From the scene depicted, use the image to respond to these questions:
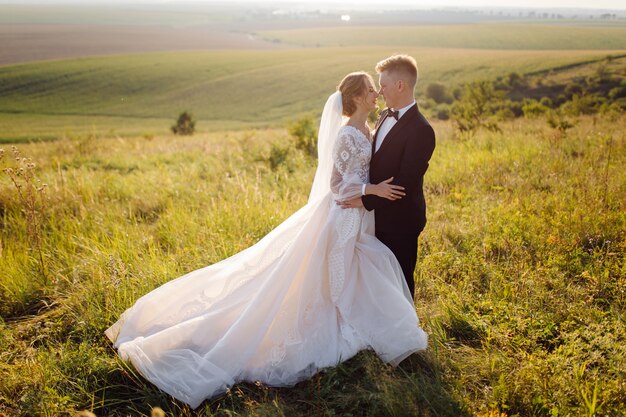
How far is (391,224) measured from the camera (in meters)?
4.18

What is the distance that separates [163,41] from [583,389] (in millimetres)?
→ 111727

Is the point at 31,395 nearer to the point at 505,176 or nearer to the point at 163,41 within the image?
the point at 505,176

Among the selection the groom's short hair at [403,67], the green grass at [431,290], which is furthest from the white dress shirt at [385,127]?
the green grass at [431,290]

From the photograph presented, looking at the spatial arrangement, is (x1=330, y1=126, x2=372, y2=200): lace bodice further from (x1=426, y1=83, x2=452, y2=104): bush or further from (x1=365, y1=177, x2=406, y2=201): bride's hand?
(x1=426, y1=83, x2=452, y2=104): bush

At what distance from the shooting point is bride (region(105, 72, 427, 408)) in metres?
3.81

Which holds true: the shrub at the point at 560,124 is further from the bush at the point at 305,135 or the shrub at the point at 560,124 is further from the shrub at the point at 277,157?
the shrub at the point at 277,157

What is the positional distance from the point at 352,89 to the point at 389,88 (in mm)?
331

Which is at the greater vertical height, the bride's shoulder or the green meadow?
the bride's shoulder

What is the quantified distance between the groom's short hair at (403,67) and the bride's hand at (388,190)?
92cm

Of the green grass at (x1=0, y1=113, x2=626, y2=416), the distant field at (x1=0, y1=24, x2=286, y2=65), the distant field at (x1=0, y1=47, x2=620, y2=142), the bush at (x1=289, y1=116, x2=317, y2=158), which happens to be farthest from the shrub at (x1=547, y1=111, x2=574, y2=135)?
the distant field at (x1=0, y1=24, x2=286, y2=65)

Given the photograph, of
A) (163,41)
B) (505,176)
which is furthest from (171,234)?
(163,41)

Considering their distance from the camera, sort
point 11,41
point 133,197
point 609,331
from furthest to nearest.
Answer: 1. point 11,41
2. point 133,197
3. point 609,331

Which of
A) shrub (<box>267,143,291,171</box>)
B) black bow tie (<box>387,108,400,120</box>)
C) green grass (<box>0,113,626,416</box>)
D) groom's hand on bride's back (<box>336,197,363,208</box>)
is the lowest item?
green grass (<box>0,113,626,416</box>)

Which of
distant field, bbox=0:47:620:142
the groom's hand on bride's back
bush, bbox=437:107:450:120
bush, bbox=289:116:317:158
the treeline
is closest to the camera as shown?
the groom's hand on bride's back
